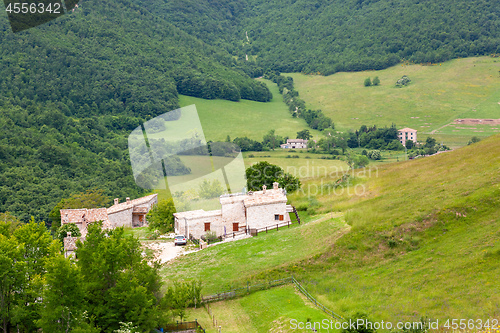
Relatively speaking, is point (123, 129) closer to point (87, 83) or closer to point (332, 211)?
point (87, 83)

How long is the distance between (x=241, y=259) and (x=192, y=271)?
3.33 metres

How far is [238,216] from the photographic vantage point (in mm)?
41469

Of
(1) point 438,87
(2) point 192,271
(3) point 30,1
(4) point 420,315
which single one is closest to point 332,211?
(2) point 192,271

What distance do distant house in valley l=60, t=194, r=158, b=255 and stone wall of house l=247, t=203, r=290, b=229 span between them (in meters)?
14.6

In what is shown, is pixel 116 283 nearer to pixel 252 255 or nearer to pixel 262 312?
pixel 262 312

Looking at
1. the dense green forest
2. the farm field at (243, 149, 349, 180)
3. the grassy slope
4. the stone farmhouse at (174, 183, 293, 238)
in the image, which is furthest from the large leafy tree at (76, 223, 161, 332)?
the farm field at (243, 149, 349, 180)

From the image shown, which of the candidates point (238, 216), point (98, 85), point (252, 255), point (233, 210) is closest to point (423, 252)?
point (252, 255)

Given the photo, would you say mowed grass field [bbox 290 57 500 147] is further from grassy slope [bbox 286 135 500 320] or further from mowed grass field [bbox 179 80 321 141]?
grassy slope [bbox 286 135 500 320]

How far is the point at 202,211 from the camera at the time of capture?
141 ft

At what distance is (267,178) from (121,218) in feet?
56.2

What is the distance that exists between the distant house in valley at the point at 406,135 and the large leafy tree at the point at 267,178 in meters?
83.5

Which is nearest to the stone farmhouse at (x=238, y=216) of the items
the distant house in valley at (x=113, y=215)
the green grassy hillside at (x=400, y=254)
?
the green grassy hillside at (x=400, y=254)

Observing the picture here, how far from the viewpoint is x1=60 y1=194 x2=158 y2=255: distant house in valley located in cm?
Result: 4880

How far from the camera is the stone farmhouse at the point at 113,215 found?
48.9m
